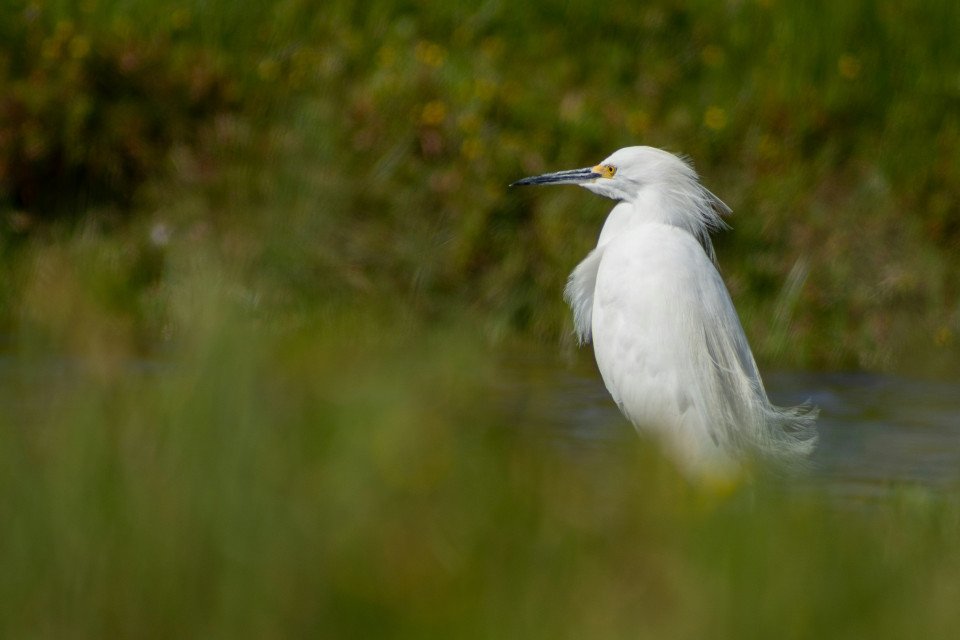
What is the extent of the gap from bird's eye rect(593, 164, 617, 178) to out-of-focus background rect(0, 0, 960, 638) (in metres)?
0.74

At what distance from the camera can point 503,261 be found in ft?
25.8

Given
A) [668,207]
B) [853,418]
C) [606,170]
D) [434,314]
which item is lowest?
[853,418]

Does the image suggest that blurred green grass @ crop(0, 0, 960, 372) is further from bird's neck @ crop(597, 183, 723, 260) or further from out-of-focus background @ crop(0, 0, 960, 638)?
bird's neck @ crop(597, 183, 723, 260)

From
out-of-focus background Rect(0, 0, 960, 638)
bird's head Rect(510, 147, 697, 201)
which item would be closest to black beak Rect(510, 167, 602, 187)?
bird's head Rect(510, 147, 697, 201)

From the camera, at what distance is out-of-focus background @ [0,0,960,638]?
8.32 feet

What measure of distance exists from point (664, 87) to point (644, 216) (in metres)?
3.43

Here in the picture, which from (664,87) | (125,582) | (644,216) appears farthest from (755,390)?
(664,87)

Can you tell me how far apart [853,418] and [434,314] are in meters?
2.04

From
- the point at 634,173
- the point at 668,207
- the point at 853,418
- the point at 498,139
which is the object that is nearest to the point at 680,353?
the point at 668,207

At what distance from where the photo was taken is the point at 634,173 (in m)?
5.61

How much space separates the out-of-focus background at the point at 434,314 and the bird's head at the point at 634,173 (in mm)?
725

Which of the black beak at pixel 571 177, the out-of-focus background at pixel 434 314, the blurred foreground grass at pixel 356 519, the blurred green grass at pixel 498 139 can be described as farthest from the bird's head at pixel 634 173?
the blurred foreground grass at pixel 356 519

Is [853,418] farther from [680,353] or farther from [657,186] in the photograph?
[680,353]

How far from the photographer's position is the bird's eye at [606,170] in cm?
571
